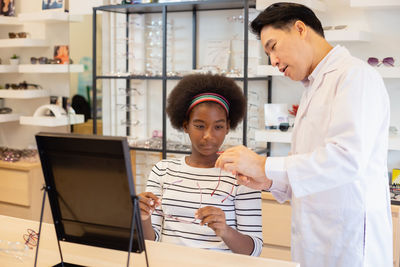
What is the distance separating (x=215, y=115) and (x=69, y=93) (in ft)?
8.54

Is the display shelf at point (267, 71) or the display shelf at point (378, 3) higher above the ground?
the display shelf at point (378, 3)

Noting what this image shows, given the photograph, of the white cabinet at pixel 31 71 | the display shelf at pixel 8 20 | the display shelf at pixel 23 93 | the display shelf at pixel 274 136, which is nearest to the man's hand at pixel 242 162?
the display shelf at pixel 274 136

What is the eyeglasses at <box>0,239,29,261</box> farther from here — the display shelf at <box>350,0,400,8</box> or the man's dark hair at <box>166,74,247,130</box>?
the display shelf at <box>350,0,400,8</box>

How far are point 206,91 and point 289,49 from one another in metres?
0.47

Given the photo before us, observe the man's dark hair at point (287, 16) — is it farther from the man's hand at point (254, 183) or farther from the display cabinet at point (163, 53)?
the display cabinet at point (163, 53)

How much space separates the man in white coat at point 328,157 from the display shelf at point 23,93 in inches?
113

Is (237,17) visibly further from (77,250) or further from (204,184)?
(77,250)

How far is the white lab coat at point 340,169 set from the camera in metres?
1.40

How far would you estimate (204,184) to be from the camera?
1853 millimetres

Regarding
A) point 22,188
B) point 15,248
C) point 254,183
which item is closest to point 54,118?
point 22,188

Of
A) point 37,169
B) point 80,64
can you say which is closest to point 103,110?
point 80,64

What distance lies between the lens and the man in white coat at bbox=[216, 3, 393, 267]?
140 cm

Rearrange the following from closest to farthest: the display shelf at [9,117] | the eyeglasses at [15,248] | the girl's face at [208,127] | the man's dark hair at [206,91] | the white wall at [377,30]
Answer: the eyeglasses at [15,248] → the girl's face at [208,127] → the man's dark hair at [206,91] → the white wall at [377,30] → the display shelf at [9,117]

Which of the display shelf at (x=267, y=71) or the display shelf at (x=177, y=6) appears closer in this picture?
the display shelf at (x=267, y=71)
